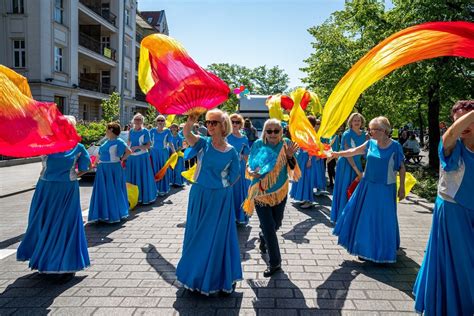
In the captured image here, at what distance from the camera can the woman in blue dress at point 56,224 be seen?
4.34m

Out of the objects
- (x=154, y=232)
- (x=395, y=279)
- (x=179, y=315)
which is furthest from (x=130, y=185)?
(x=395, y=279)

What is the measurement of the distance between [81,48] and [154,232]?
89.2 feet

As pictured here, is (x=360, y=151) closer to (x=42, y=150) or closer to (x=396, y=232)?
(x=396, y=232)

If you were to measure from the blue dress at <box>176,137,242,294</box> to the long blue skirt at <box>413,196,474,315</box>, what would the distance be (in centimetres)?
191

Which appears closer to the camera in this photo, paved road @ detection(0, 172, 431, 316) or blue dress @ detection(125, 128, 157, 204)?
paved road @ detection(0, 172, 431, 316)

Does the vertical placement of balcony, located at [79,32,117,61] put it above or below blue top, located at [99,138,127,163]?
above

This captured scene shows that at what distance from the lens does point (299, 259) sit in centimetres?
525

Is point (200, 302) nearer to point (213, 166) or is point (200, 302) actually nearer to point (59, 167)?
point (213, 166)

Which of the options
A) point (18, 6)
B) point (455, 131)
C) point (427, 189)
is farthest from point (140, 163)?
point (18, 6)

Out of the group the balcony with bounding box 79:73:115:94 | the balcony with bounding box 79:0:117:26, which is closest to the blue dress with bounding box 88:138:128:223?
the balcony with bounding box 79:73:115:94

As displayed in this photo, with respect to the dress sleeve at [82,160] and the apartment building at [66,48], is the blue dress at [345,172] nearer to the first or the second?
the dress sleeve at [82,160]

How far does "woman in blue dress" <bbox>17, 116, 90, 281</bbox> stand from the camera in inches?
171

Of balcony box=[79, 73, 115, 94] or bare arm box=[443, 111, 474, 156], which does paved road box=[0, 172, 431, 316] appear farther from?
balcony box=[79, 73, 115, 94]

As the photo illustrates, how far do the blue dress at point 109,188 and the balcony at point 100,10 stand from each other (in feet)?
94.7
